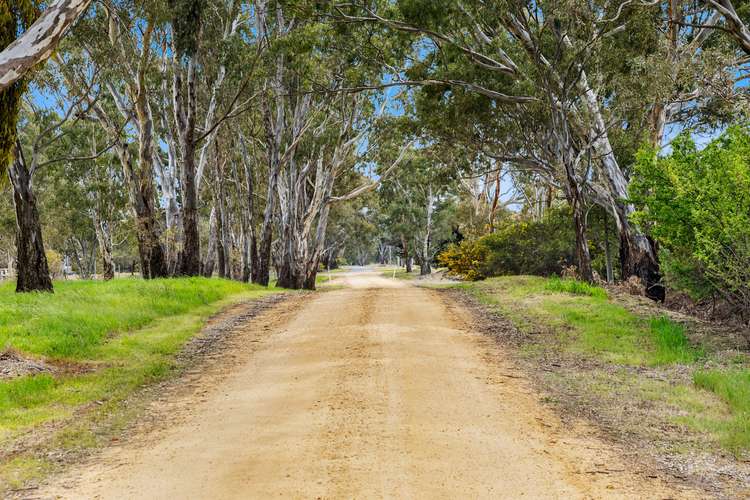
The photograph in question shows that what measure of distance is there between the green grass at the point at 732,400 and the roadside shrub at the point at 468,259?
2380cm

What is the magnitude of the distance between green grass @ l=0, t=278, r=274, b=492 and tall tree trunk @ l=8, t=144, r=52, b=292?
766 mm

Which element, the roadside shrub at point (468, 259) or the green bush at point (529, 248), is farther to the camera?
the roadside shrub at point (468, 259)

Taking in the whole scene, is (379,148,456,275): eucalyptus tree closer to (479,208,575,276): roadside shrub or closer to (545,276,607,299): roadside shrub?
(479,208,575,276): roadside shrub

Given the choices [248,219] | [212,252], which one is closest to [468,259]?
[248,219]

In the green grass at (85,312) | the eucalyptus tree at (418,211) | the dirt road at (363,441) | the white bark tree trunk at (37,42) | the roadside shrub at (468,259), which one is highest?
the eucalyptus tree at (418,211)

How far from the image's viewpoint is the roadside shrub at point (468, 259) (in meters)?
32.7

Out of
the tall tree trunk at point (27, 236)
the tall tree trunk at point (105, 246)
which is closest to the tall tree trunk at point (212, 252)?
the tall tree trunk at point (105, 246)

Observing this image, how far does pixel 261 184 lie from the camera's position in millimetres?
39938

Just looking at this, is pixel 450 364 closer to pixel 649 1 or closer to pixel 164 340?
pixel 164 340

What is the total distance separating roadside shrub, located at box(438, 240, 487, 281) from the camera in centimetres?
3266

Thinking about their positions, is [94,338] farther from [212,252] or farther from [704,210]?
[212,252]

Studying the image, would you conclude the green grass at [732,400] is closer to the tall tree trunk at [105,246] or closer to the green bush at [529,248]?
the green bush at [529,248]

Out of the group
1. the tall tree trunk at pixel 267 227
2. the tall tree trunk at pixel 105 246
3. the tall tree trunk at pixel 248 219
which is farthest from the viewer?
the tall tree trunk at pixel 105 246

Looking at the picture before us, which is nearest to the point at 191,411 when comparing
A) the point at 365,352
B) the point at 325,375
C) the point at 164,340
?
the point at 325,375
